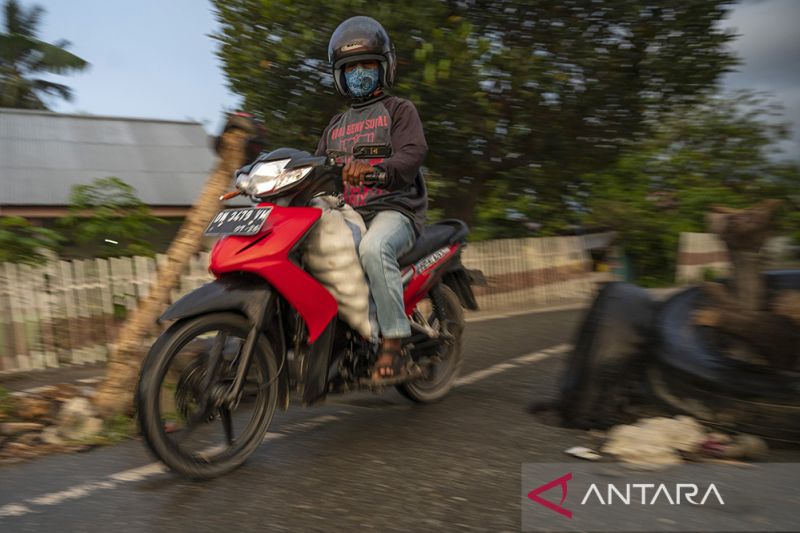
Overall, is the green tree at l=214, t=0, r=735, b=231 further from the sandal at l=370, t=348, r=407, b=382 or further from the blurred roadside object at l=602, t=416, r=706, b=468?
the blurred roadside object at l=602, t=416, r=706, b=468

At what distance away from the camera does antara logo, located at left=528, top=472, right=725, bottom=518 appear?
11.1 ft

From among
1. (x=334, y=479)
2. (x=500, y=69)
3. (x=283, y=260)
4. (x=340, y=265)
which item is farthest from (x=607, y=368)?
(x=500, y=69)

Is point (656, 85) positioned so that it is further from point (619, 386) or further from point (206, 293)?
point (206, 293)

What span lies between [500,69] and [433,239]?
18.9 feet

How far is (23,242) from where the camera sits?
8.02 metres

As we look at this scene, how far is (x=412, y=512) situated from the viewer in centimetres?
339

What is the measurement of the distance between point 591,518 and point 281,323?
1.81m

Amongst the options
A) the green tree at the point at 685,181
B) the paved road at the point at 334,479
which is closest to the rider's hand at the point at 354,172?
the paved road at the point at 334,479

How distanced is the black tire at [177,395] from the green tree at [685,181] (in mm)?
11104

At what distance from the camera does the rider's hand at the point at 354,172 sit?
13.6ft

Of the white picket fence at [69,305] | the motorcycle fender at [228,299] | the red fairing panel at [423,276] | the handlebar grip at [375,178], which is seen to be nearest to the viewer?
the motorcycle fender at [228,299]

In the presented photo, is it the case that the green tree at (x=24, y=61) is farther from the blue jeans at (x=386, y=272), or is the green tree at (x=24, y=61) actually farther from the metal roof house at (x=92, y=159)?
the blue jeans at (x=386, y=272)

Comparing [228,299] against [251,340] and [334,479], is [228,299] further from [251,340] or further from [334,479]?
[334,479]

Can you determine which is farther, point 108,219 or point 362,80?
point 108,219
